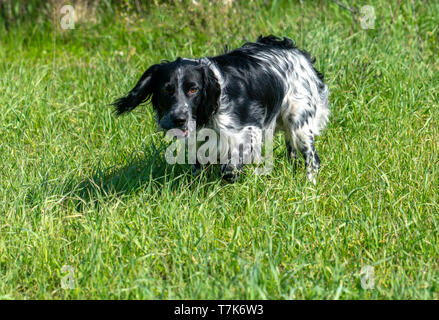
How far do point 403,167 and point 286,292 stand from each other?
1.74m

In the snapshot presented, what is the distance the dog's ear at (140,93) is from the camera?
13.7ft

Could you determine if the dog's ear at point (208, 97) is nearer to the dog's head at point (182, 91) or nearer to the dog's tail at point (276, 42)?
the dog's head at point (182, 91)

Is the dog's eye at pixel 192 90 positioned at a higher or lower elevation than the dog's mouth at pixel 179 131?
higher

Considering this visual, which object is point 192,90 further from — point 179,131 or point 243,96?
point 243,96

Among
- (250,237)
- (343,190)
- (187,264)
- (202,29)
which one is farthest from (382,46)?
(187,264)

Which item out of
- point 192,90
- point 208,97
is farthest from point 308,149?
point 192,90

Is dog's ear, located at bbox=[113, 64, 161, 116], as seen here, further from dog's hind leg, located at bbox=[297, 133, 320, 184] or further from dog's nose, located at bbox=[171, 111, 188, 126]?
dog's hind leg, located at bbox=[297, 133, 320, 184]

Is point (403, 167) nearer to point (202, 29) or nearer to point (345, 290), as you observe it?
point (345, 290)

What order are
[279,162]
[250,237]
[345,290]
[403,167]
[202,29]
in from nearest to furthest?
1. [345,290]
2. [250,237]
3. [403,167]
4. [279,162]
5. [202,29]

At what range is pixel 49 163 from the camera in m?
4.47

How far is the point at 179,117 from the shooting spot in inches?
151

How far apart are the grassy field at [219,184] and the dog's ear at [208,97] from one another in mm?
401

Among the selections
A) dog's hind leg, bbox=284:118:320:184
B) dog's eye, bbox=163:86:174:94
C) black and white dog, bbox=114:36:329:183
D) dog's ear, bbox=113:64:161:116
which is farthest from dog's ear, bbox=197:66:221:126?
dog's hind leg, bbox=284:118:320:184

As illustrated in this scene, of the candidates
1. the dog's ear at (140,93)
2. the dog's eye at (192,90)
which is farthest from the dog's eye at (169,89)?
the dog's ear at (140,93)
